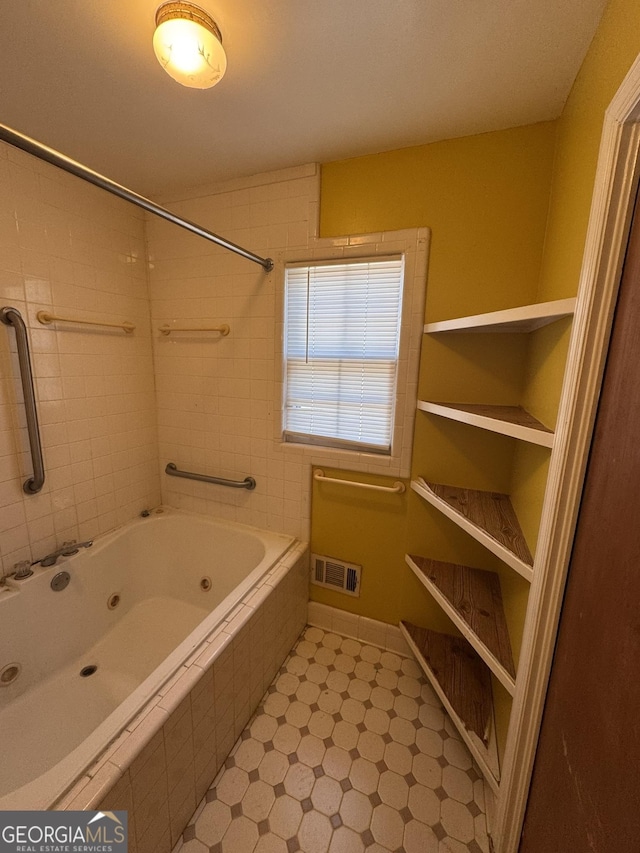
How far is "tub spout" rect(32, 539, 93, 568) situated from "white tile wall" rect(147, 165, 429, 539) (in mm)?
590

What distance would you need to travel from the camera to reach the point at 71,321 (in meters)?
1.54

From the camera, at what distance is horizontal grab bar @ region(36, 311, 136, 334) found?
1426 mm

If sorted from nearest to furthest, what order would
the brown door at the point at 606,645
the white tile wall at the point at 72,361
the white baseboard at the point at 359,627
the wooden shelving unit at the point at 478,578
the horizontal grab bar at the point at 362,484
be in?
the brown door at the point at 606,645
the wooden shelving unit at the point at 478,578
the white tile wall at the point at 72,361
the horizontal grab bar at the point at 362,484
the white baseboard at the point at 359,627

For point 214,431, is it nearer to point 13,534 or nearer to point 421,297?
point 13,534

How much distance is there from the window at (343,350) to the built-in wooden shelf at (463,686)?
947 millimetres

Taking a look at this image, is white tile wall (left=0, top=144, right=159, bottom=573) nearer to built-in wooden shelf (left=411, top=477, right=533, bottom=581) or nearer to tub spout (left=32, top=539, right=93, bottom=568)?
tub spout (left=32, top=539, right=93, bottom=568)

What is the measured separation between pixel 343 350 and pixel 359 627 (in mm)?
1520

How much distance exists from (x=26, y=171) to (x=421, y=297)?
1783 mm

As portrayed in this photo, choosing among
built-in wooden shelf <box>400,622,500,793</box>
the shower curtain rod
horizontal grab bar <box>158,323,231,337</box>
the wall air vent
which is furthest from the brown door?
horizontal grab bar <box>158,323,231,337</box>

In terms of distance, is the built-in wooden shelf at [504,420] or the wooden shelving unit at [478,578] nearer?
the built-in wooden shelf at [504,420]

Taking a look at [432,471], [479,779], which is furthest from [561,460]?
[479,779]

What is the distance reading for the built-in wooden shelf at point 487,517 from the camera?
0.98m

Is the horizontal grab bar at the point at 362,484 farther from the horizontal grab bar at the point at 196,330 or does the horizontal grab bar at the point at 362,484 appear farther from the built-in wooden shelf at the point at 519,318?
the horizontal grab bar at the point at 196,330

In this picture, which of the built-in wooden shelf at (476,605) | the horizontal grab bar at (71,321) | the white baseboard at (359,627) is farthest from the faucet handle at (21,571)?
the built-in wooden shelf at (476,605)
